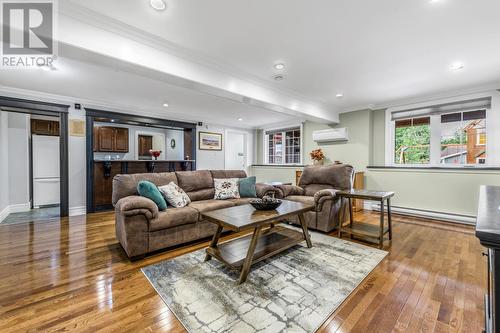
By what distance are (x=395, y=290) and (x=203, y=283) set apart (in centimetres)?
165

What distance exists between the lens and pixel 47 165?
5.17 m

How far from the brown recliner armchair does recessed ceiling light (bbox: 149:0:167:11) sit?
276cm

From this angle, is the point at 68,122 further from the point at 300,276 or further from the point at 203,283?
the point at 300,276

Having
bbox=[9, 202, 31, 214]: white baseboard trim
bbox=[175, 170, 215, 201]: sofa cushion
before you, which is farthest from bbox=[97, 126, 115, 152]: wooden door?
bbox=[175, 170, 215, 201]: sofa cushion

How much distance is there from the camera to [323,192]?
3.22 metres

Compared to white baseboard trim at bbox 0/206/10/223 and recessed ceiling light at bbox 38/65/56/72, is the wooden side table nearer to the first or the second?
recessed ceiling light at bbox 38/65/56/72

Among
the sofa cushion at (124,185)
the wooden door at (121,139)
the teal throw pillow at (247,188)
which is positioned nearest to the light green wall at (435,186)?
the teal throw pillow at (247,188)

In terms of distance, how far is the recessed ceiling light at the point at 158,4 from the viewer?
1796 mm

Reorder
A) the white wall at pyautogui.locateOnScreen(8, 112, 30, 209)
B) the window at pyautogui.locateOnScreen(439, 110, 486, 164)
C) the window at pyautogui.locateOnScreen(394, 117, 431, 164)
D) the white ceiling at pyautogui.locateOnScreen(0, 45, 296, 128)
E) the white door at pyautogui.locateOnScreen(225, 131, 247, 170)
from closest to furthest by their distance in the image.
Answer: the white ceiling at pyautogui.locateOnScreen(0, 45, 296, 128), the window at pyautogui.locateOnScreen(439, 110, 486, 164), the window at pyautogui.locateOnScreen(394, 117, 431, 164), the white wall at pyautogui.locateOnScreen(8, 112, 30, 209), the white door at pyautogui.locateOnScreen(225, 131, 247, 170)

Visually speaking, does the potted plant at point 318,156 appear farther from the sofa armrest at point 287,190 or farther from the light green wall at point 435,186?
the sofa armrest at point 287,190

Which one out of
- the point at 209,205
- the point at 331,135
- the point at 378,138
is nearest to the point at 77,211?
the point at 209,205

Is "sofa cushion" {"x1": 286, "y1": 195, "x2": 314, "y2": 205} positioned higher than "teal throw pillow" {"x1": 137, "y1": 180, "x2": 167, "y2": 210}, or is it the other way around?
"teal throw pillow" {"x1": 137, "y1": 180, "x2": 167, "y2": 210}

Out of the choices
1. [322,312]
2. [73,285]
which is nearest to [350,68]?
[322,312]

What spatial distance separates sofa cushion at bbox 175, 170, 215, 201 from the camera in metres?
3.53
